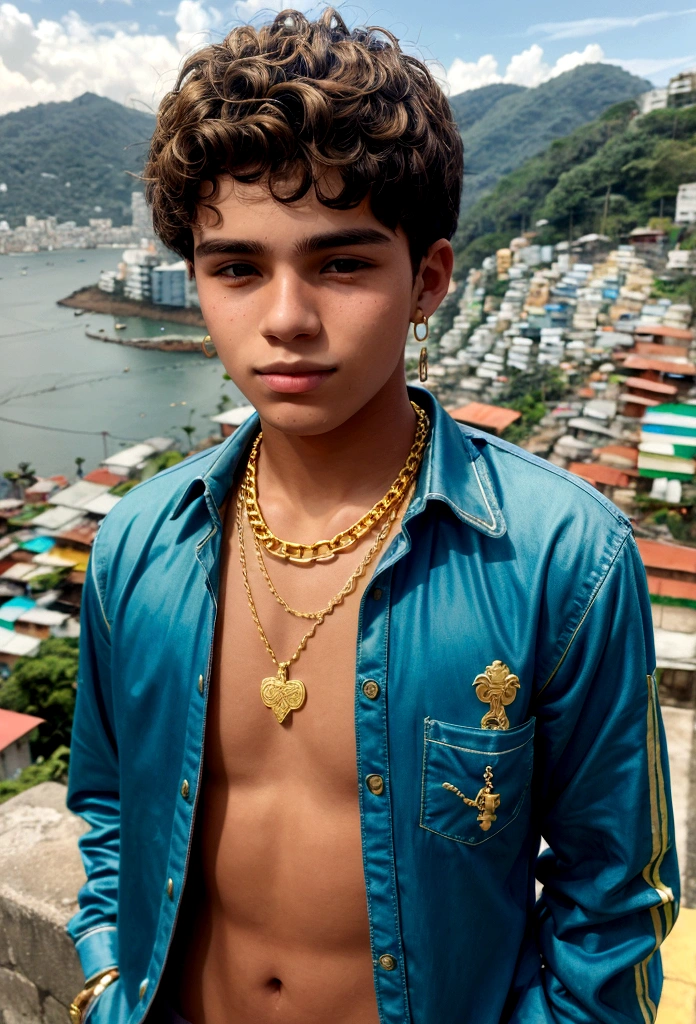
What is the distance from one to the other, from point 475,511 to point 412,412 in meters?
0.23

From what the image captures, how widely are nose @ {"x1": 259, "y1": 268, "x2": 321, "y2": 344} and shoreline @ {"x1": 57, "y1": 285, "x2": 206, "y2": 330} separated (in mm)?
17126

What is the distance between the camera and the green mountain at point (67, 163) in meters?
19.5

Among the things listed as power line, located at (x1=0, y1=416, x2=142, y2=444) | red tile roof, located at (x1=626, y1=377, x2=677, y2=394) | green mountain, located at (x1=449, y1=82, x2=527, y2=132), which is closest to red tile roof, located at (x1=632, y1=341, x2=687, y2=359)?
red tile roof, located at (x1=626, y1=377, x2=677, y2=394)

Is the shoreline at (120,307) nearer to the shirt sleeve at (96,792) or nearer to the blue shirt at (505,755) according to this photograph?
the shirt sleeve at (96,792)

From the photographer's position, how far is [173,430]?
18047 millimetres

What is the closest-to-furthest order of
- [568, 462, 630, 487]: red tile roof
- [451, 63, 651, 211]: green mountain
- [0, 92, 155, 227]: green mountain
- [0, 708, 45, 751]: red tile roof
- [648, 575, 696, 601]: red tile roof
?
[0, 708, 45, 751]: red tile roof
[648, 575, 696, 601]: red tile roof
[568, 462, 630, 487]: red tile roof
[0, 92, 155, 227]: green mountain
[451, 63, 651, 211]: green mountain

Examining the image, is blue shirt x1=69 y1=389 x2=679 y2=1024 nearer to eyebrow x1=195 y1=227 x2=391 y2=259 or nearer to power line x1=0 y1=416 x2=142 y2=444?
eyebrow x1=195 y1=227 x2=391 y2=259

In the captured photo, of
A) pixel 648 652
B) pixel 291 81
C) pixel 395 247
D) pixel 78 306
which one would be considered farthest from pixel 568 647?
pixel 78 306

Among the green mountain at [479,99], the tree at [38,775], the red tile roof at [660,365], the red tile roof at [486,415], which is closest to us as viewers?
the tree at [38,775]

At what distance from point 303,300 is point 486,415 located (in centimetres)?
1465

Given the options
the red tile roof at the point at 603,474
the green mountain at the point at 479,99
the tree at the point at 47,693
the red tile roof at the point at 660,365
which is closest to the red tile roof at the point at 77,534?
the tree at the point at 47,693

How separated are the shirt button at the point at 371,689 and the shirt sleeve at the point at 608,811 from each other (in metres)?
0.21

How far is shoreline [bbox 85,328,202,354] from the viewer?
1794 centimetres

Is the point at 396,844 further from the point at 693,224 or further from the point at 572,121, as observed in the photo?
the point at 572,121
